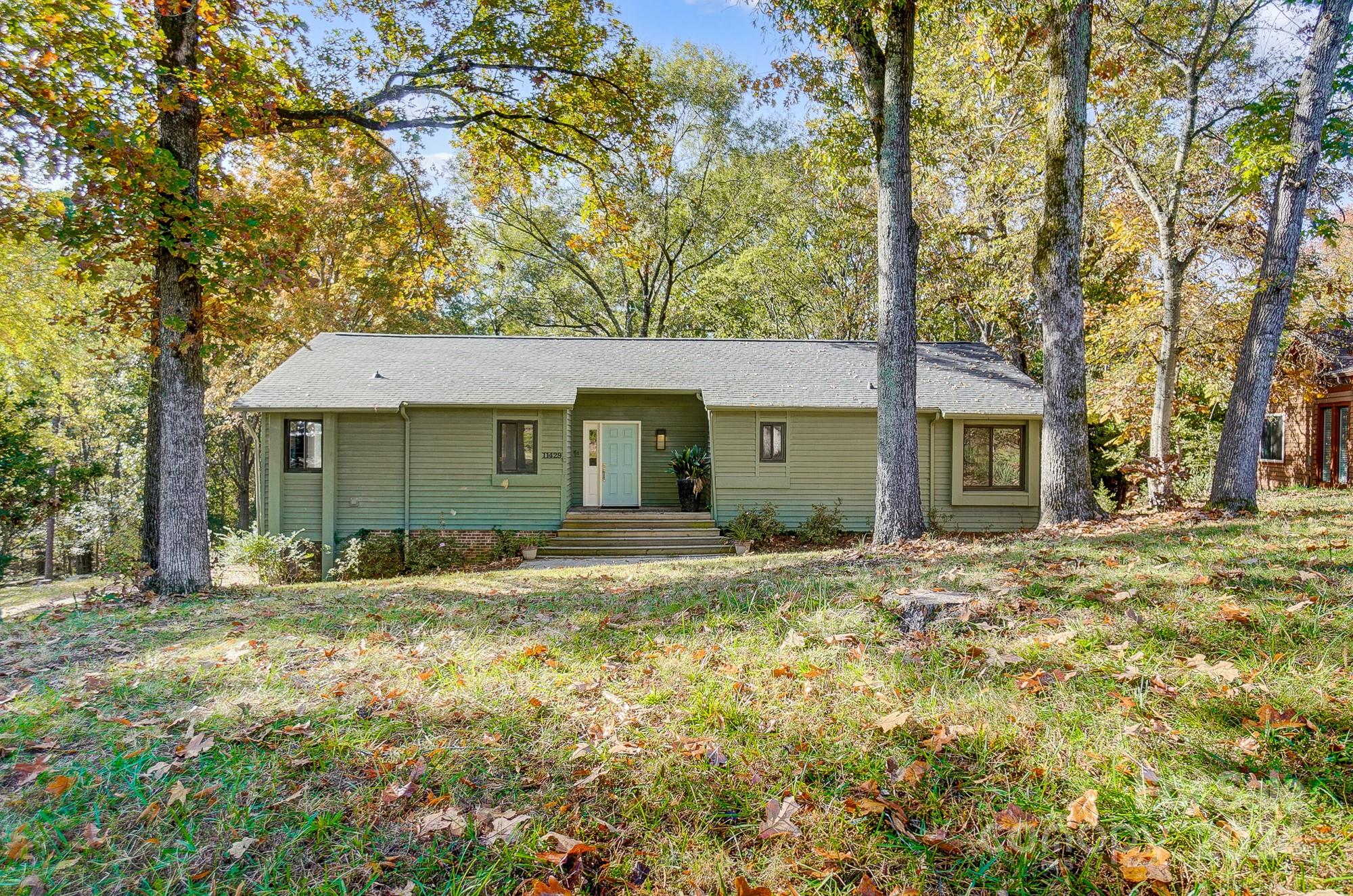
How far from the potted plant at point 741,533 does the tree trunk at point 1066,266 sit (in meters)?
6.19

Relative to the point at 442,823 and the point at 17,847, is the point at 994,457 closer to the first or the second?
the point at 442,823

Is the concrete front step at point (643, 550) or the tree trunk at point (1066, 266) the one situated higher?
the tree trunk at point (1066, 266)

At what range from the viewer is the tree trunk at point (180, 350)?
6.81 metres

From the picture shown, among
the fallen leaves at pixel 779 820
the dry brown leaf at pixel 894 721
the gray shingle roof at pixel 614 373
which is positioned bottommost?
the fallen leaves at pixel 779 820

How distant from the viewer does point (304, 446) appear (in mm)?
13492

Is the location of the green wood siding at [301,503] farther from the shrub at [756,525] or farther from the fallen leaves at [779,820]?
the fallen leaves at [779,820]

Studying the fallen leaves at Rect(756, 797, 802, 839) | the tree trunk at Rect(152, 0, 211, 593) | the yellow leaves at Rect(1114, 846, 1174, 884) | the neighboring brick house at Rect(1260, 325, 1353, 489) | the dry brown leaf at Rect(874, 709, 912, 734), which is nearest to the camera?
the yellow leaves at Rect(1114, 846, 1174, 884)

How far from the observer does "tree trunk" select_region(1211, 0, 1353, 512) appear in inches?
304

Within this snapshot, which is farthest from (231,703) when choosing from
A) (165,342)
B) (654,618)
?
(165,342)

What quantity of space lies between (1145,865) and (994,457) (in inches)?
542

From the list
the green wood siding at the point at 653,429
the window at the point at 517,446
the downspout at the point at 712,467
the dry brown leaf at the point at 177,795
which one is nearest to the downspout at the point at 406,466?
the window at the point at 517,446

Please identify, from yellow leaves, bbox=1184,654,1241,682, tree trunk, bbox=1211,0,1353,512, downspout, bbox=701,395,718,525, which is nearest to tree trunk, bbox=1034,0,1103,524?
tree trunk, bbox=1211,0,1353,512

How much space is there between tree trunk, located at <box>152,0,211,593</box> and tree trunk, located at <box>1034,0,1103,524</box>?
378 inches

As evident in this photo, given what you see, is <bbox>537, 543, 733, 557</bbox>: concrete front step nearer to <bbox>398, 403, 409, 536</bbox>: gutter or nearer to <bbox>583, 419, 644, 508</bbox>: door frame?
<bbox>583, 419, 644, 508</bbox>: door frame
